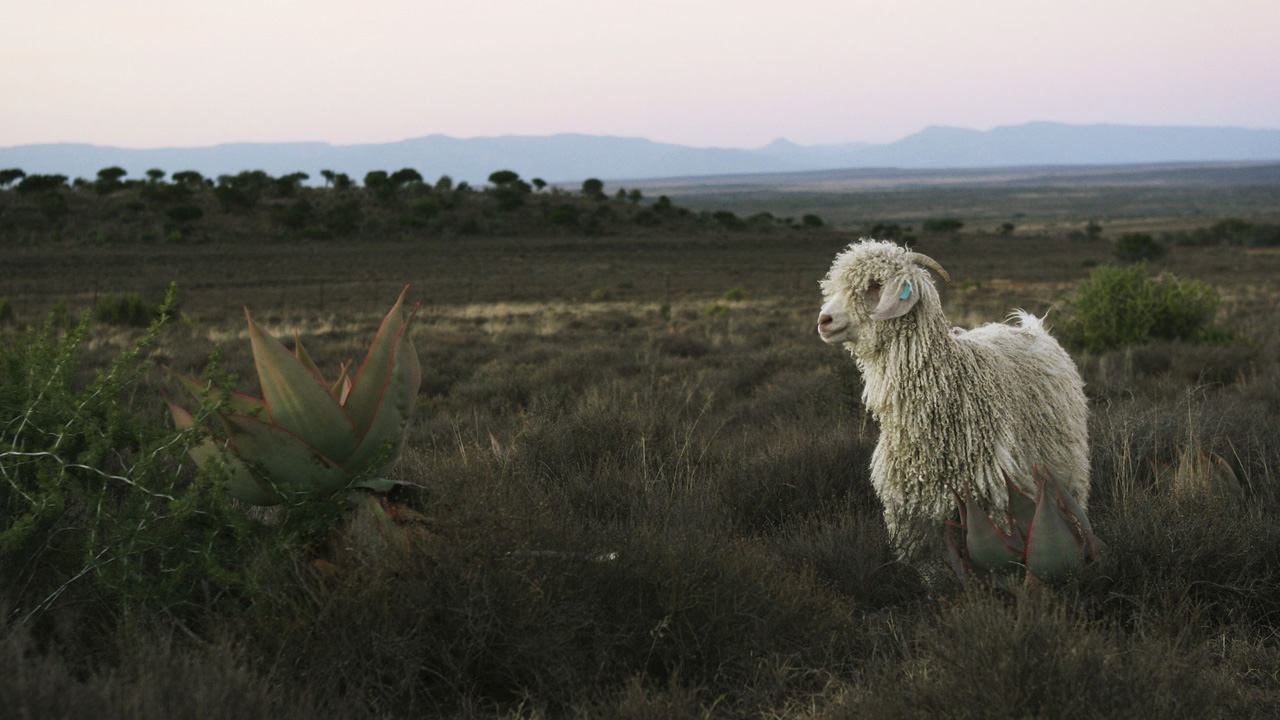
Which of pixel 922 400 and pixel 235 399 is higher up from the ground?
pixel 235 399

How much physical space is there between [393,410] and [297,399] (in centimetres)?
37

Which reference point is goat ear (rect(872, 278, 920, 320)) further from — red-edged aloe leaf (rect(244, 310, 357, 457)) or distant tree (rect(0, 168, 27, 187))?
distant tree (rect(0, 168, 27, 187))

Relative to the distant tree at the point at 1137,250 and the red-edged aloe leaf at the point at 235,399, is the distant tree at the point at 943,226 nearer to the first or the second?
the distant tree at the point at 1137,250

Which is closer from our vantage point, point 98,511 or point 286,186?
point 98,511

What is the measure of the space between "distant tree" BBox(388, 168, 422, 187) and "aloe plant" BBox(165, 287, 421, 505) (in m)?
68.3

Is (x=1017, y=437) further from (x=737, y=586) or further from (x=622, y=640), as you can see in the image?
(x=622, y=640)

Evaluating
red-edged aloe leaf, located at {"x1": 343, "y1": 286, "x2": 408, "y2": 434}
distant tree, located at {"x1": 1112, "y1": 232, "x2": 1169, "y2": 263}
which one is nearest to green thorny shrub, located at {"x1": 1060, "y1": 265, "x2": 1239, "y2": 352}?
red-edged aloe leaf, located at {"x1": 343, "y1": 286, "x2": 408, "y2": 434}

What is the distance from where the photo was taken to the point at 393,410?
10.9 ft

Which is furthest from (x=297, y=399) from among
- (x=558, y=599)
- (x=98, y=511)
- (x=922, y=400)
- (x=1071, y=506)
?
(x=1071, y=506)

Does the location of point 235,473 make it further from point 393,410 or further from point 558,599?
point 558,599

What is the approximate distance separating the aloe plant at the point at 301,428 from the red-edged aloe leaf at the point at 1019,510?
106 inches

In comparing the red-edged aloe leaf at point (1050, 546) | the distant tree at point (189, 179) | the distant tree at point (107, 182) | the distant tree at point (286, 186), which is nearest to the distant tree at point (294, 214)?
the distant tree at point (286, 186)

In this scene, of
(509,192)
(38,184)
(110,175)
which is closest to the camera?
(38,184)

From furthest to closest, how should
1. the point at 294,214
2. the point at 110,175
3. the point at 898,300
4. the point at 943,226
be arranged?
1. the point at 943,226
2. the point at 110,175
3. the point at 294,214
4. the point at 898,300
